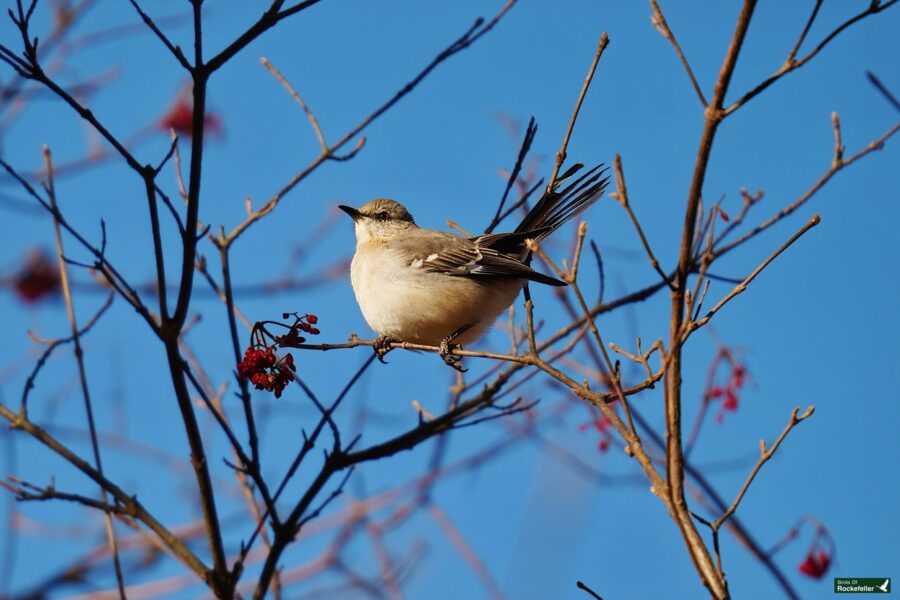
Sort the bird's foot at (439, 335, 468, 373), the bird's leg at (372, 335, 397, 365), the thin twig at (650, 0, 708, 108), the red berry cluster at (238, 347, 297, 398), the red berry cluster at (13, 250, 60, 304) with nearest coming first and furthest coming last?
the thin twig at (650, 0, 708, 108)
the red berry cluster at (238, 347, 297, 398)
the bird's foot at (439, 335, 468, 373)
the bird's leg at (372, 335, 397, 365)
the red berry cluster at (13, 250, 60, 304)

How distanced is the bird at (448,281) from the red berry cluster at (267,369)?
1.10 meters

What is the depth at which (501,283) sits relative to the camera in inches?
190

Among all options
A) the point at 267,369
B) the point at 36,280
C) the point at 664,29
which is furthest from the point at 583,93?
the point at 36,280

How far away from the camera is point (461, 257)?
4879mm

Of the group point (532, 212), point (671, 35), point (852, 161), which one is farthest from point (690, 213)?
point (532, 212)

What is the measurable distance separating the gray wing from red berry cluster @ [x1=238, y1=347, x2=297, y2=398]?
1478mm

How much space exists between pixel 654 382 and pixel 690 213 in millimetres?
564

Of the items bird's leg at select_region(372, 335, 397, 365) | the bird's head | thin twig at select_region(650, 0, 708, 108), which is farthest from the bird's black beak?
thin twig at select_region(650, 0, 708, 108)

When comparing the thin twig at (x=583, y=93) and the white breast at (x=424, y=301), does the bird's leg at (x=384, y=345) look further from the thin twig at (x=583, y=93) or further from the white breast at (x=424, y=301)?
the thin twig at (x=583, y=93)

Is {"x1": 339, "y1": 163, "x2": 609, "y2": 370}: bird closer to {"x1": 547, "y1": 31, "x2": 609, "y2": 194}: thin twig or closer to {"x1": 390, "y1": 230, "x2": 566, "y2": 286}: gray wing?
{"x1": 390, "y1": 230, "x2": 566, "y2": 286}: gray wing

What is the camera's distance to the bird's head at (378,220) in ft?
18.2

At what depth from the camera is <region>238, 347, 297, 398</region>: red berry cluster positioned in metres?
3.28

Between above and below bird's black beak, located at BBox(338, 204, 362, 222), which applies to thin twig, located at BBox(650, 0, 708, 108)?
below

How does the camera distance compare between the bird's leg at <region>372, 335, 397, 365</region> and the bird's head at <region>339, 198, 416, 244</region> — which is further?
the bird's head at <region>339, 198, 416, 244</region>
